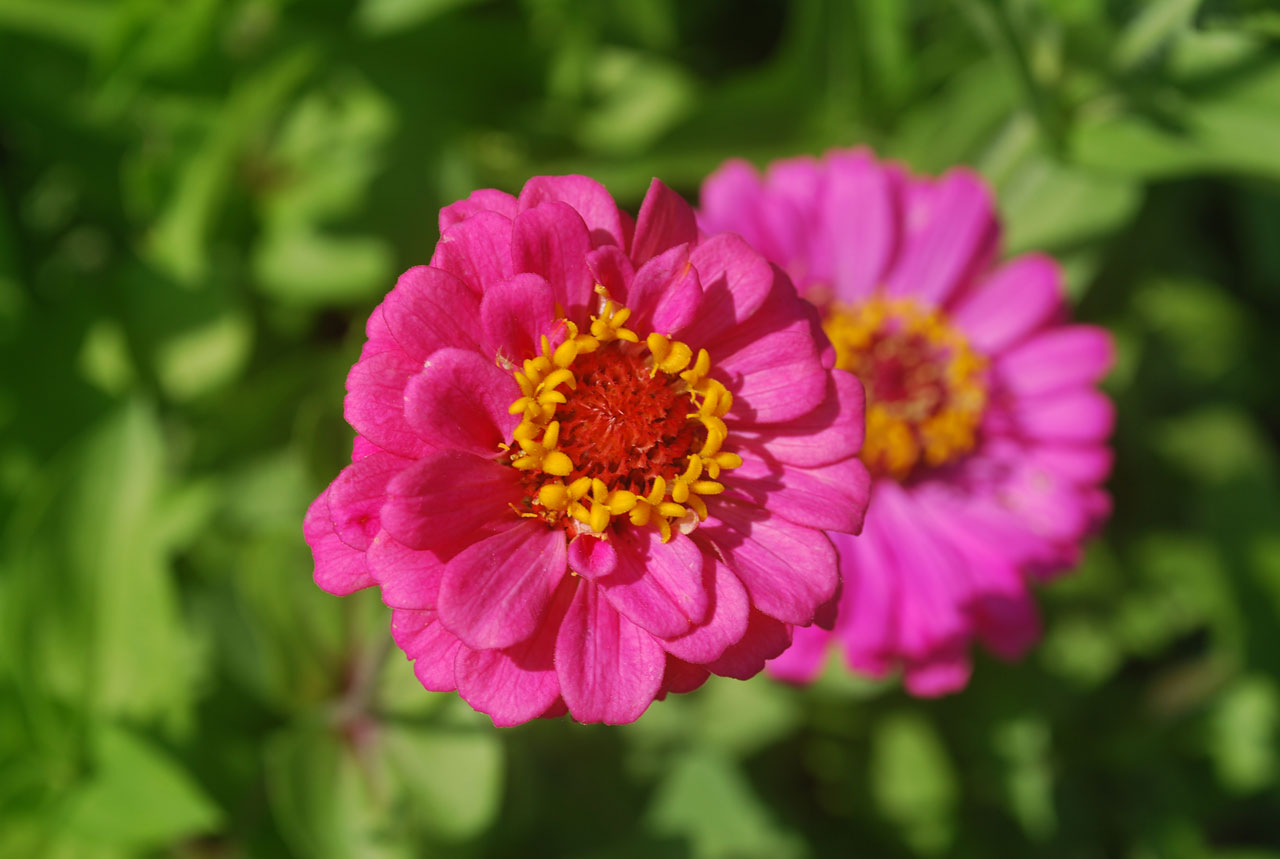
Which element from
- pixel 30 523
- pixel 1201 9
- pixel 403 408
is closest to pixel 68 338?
pixel 30 523

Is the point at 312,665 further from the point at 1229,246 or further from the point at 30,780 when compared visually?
the point at 1229,246

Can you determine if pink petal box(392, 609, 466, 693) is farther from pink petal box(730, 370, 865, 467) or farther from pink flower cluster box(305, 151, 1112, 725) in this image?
pink petal box(730, 370, 865, 467)

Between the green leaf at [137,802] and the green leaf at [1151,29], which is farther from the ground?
the green leaf at [1151,29]

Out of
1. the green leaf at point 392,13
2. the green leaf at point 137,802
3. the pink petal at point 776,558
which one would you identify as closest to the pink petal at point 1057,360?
the pink petal at point 776,558

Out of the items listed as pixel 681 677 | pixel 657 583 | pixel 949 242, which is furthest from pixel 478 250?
pixel 949 242

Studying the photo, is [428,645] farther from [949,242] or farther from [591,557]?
[949,242]

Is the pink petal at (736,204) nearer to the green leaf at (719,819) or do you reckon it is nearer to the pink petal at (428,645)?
the pink petal at (428,645)

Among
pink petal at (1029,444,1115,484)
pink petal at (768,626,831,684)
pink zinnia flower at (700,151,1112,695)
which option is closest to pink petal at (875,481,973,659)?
pink zinnia flower at (700,151,1112,695)
